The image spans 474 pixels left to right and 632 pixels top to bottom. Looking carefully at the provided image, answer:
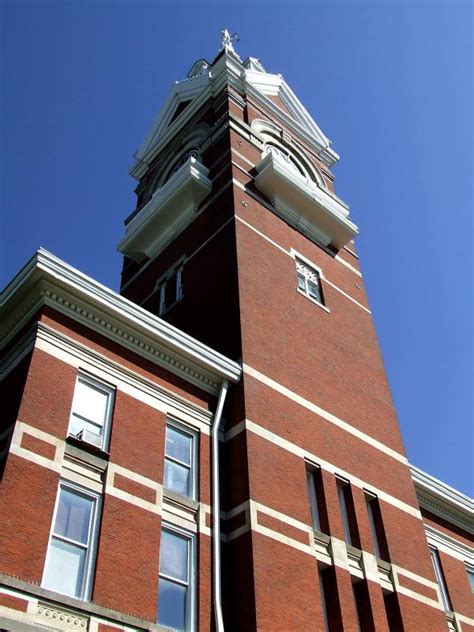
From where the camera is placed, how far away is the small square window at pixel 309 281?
25.4m

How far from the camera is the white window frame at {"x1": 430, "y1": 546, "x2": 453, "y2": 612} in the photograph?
69.6 ft

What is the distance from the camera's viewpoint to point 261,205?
26297 millimetres

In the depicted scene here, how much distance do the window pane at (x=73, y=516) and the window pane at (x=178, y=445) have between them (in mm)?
2926

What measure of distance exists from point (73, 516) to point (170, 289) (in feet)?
42.6

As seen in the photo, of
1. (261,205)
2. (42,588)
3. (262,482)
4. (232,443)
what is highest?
(261,205)

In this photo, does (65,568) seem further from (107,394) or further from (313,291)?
(313,291)

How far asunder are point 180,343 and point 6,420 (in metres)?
4.86

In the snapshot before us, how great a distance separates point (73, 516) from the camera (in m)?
14.3

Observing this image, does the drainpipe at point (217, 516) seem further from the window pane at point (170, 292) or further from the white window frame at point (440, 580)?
the white window frame at point (440, 580)

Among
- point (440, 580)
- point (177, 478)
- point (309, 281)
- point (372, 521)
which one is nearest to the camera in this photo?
point (177, 478)

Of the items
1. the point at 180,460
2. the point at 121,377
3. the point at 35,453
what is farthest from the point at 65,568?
the point at 121,377

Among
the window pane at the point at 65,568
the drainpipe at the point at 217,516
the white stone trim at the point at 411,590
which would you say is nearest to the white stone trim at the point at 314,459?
the drainpipe at the point at 217,516

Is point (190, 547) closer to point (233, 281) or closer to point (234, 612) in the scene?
point (234, 612)

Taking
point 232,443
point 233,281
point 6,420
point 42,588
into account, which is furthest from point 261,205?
point 42,588
